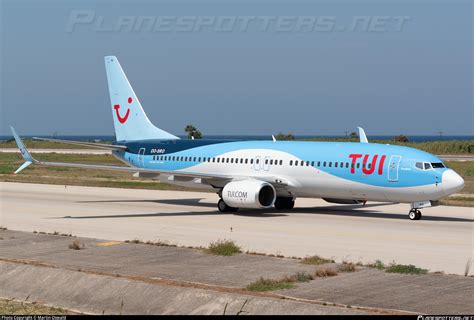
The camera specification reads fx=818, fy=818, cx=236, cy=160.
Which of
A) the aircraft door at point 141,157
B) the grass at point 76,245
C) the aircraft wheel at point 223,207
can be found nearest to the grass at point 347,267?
the grass at point 76,245

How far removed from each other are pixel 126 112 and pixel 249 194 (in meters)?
12.6

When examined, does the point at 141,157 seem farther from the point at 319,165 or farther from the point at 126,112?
Answer: the point at 319,165

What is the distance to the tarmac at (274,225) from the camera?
26.3 metres

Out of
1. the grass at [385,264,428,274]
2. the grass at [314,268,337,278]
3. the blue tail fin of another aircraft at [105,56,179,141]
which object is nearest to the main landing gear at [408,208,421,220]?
the grass at [385,264,428,274]

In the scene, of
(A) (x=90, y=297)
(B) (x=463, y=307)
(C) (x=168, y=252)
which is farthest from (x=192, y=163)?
(B) (x=463, y=307)

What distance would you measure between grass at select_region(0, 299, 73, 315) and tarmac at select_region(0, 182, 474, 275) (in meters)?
9.10

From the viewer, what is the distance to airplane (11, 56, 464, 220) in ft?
116

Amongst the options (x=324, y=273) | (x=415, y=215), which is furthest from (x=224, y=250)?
(x=415, y=215)

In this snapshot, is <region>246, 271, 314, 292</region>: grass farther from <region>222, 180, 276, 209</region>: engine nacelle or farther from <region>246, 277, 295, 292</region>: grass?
<region>222, 180, 276, 209</region>: engine nacelle

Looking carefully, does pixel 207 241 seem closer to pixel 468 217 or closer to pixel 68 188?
pixel 468 217

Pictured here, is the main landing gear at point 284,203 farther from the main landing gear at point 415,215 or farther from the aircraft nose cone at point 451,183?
the aircraft nose cone at point 451,183

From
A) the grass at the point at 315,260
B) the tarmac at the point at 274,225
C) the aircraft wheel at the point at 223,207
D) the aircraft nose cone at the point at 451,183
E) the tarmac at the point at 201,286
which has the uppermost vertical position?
the aircraft nose cone at the point at 451,183

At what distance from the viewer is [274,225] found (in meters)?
34.2

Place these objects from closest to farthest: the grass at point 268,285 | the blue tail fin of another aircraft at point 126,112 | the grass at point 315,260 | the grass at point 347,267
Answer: the grass at point 268,285 → the grass at point 347,267 → the grass at point 315,260 → the blue tail fin of another aircraft at point 126,112
